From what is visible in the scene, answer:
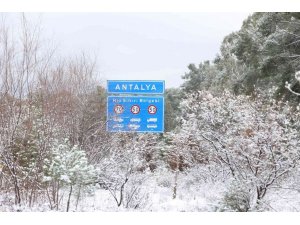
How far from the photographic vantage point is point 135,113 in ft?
24.6

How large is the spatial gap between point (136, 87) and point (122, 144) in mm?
1073

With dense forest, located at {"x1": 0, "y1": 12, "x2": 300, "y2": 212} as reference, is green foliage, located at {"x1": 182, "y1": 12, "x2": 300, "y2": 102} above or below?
above

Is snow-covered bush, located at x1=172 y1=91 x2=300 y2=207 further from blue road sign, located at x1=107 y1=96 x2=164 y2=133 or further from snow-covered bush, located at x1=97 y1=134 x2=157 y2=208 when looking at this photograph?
snow-covered bush, located at x1=97 y1=134 x2=157 y2=208

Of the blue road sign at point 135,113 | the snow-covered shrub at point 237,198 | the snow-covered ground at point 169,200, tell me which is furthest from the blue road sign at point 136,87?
the snow-covered shrub at point 237,198

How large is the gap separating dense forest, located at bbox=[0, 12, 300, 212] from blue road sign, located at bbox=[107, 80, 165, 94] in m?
0.32

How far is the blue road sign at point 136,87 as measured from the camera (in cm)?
745

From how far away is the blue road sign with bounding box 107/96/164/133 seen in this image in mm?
7430

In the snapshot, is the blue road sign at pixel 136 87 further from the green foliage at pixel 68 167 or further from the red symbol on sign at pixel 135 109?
the green foliage at pixel 68 167

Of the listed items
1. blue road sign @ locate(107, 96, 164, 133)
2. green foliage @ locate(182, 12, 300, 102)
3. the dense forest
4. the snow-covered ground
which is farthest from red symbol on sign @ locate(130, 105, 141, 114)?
green foliage @ locate(182, 12, 300, 102)

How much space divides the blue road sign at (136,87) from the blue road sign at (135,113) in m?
0.09

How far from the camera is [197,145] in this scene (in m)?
8.62
